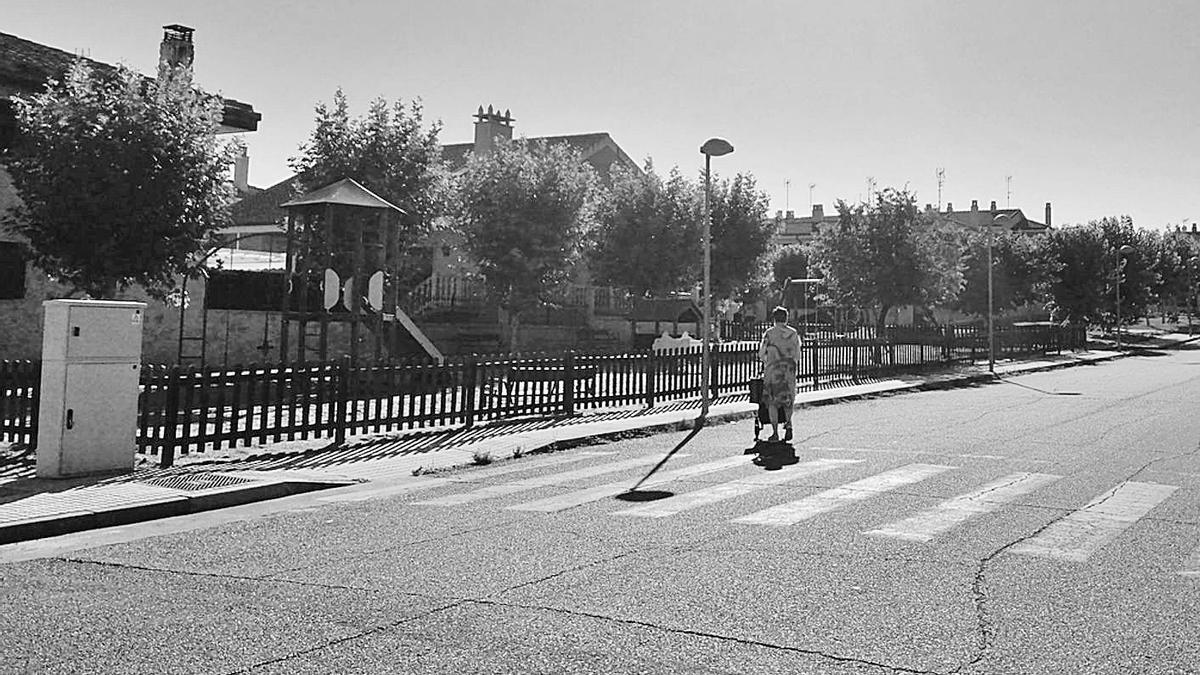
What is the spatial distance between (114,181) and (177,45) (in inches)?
436

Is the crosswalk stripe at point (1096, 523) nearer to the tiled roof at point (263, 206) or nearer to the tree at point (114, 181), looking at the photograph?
the tree at point (114, 181)

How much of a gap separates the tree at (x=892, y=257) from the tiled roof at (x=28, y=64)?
26.2 m

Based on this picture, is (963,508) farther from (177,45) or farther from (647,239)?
(647,239)

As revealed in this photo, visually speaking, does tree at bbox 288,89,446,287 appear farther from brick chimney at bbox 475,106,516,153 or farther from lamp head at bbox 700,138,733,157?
brick chimney at bbox 475,106,516,153

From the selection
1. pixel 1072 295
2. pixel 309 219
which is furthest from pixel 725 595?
pixel 1072 295

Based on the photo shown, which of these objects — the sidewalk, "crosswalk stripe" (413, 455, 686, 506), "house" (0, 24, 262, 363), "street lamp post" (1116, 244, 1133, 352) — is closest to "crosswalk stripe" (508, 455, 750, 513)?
"crosswalk stripe" (413, 455, 686, 506)

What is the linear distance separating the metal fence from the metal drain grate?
954 mm

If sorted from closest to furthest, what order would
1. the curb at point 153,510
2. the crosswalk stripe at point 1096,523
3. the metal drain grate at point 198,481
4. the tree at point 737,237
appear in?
1. the crosswalk stripe at point 1096,523
2. the curb at point 153,510
3. the metal drain grate at point 198,481
4. the tree at point 737,237

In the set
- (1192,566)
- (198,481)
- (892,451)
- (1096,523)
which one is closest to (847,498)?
(1096,523)

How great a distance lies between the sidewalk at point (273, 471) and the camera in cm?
873

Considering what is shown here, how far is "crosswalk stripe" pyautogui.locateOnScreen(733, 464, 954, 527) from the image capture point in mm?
8453

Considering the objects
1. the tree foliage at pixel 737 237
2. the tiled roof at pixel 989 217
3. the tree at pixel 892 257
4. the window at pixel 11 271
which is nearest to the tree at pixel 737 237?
the tree foliage at pixel 737 237

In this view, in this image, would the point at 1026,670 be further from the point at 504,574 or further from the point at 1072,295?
the point at 1072,295

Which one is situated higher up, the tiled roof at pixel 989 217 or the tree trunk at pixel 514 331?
the tiled roof at pixel 989 217
